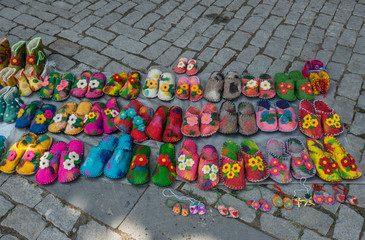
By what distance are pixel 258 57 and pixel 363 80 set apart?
123cm

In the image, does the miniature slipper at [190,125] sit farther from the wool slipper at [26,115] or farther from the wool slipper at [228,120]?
the wool slipper at [26,115]

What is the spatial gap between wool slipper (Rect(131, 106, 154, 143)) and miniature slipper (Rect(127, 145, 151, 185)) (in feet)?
0.54

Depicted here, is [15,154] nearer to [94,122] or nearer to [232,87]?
[94,122]

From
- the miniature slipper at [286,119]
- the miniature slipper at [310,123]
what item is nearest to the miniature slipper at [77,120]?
the miniature slipper at [286,119]

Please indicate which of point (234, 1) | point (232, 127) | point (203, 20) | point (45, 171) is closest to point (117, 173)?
point (45, 171)

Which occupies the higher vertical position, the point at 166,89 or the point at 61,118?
the point at 166,89

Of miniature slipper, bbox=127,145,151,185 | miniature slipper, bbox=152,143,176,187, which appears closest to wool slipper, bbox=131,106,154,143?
miniature slipper, bbox=127,145,151,185

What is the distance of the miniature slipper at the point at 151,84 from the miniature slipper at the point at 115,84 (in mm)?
268

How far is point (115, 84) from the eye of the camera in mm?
3281

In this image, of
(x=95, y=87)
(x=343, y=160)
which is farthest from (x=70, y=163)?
(x=343, y=160)

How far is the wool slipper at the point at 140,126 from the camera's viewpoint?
284cm

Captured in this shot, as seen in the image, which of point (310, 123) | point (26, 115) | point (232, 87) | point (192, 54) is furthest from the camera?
point (192, 54)

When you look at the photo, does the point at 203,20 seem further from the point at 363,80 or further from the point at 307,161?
the point at 307,161

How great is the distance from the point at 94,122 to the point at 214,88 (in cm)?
131
